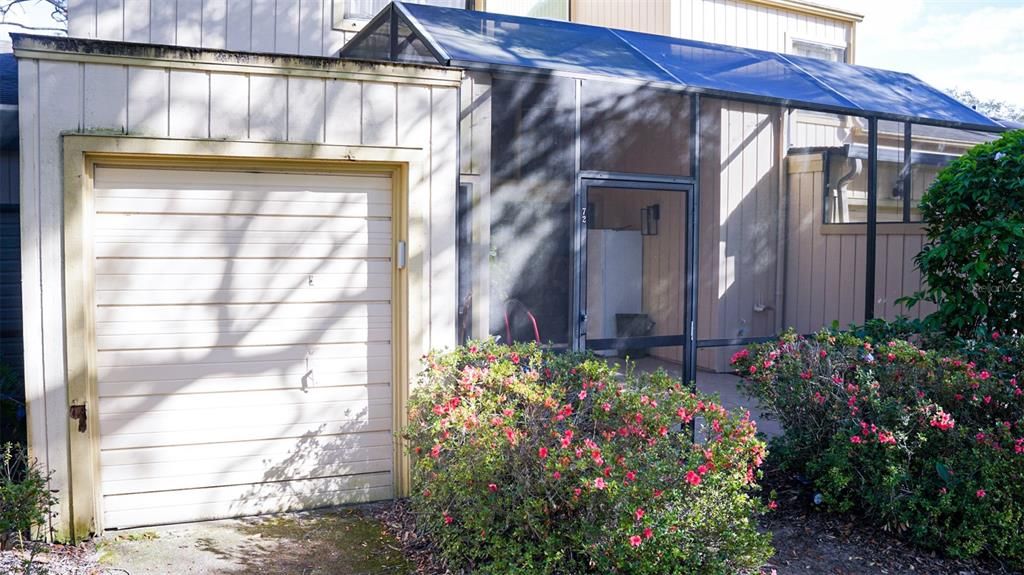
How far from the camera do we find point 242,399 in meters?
4.52

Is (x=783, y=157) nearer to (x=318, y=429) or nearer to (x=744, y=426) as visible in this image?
(x=744, y=426)

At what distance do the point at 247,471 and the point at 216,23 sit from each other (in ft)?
14.1

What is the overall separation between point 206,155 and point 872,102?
5.50 m

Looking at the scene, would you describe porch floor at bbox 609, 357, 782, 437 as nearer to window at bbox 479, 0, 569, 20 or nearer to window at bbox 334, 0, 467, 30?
window at bbox 334, 0, 467, 30

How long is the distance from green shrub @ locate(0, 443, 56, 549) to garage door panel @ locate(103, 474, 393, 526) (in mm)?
397

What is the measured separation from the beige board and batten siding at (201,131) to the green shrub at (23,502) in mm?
95

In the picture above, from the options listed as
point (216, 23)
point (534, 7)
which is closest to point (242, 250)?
point (216, 23)

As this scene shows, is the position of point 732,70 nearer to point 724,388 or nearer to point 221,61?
point 724,388

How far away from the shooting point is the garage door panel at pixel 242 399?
14.2ft

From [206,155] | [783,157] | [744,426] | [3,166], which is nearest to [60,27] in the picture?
[3,166]

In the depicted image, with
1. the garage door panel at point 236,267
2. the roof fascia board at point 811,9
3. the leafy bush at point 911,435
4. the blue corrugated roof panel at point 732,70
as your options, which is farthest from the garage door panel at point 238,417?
the roof fascia board at point 811,9

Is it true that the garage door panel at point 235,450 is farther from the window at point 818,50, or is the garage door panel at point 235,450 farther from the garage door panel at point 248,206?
the window at point 818,50

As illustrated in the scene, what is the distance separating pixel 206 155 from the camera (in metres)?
4.30

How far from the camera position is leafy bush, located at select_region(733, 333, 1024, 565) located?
4.18m
